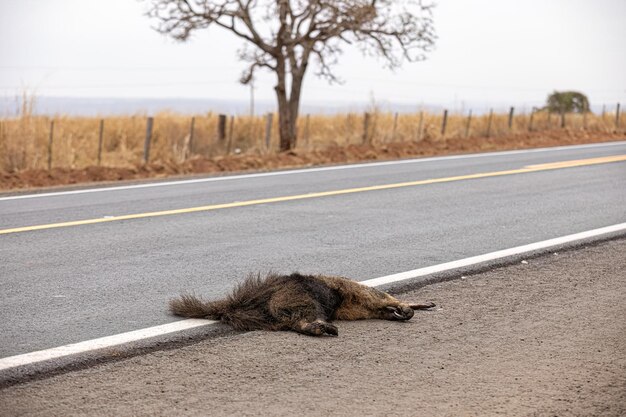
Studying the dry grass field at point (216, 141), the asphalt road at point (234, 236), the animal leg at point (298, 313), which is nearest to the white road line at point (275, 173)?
the asphalt road at point (234, 236)

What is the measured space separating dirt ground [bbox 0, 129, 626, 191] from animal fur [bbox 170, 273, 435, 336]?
953 centimetres

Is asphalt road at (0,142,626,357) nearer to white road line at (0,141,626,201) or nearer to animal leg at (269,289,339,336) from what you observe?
white road line at (0,141,626,201)

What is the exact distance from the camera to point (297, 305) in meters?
5.58

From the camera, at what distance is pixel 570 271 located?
24.6ft

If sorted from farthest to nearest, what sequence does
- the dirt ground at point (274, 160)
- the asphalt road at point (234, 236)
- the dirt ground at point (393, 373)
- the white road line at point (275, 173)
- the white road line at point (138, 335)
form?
the dirt ground at point (274, 160), the white road line at point (275, 173), the asphalt road at point (234, 236), the white road line at point (138, 335), the dirt ground at point (393, 373)

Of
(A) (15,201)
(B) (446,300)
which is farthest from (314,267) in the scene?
(A) (15,201)

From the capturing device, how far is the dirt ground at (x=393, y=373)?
13.8 ft

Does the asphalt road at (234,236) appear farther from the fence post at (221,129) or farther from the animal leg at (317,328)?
the fence post at (221,129)

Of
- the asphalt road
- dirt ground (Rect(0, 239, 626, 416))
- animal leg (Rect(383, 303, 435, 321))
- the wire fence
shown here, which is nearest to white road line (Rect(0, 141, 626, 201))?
the asphalt road

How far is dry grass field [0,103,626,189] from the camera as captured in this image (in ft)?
55.0

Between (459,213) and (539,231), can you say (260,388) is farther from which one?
(459,213)

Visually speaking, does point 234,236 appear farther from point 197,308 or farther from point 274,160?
point 274,160

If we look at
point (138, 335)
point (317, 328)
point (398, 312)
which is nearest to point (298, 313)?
point (317, 328)

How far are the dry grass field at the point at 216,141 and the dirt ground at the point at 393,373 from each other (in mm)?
10642
